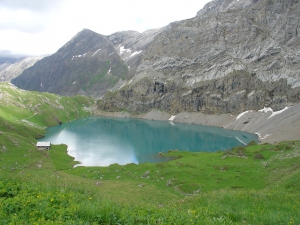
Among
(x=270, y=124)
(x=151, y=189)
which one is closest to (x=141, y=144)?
(x=151, y=189)

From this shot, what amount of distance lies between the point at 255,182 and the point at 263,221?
129 ft

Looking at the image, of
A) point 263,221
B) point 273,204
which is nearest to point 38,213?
point 263,221

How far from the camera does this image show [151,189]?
5125 centimetres

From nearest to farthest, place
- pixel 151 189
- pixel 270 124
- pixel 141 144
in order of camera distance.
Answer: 1. pixel 151 189
2. pixel 141 144
3. pixel 270 124

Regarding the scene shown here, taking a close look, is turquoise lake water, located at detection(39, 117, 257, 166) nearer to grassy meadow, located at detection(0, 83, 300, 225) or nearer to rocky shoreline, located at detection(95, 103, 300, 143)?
rocky shoreline, located at detection(95, 103, 300, 143)

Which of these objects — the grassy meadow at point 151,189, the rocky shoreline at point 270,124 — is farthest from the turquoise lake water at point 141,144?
the grassy meadow at point 151,189

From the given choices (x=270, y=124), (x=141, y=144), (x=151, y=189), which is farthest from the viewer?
(x=270, y=124)

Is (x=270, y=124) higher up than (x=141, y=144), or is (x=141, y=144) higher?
(x=270, y=124)

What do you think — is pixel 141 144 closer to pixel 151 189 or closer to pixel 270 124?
pixel 151 189

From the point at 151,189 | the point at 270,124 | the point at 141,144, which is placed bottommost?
the point at 141,144

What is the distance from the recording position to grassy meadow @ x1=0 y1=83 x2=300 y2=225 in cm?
1171

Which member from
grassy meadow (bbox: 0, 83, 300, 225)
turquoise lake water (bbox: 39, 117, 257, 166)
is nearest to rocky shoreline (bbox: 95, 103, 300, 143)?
turquoise lake water (bbox: 39, 117, 257, 166)

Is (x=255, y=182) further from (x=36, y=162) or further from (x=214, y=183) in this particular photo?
(x=36, y=162)

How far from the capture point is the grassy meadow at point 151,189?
38.4 ft
